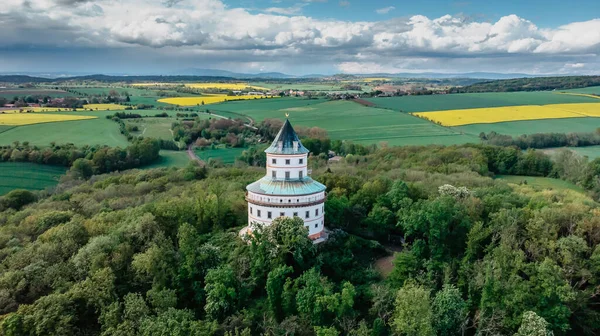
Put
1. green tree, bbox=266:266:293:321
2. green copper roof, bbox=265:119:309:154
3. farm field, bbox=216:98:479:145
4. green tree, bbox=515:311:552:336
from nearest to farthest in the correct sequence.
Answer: green tree, bbox=515:311:552:336
green tree, bbox=266:266:293:321
green copper roof, bbox=265:119:309:154
farm field, bbox=216:98:479:145

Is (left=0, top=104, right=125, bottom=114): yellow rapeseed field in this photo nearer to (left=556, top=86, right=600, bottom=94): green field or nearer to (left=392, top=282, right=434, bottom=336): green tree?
(left=392, top=282, right=434, bottom=336): green tree

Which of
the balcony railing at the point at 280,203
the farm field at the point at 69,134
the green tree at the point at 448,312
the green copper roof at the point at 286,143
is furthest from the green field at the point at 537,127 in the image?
the farm field at the point at 69,134

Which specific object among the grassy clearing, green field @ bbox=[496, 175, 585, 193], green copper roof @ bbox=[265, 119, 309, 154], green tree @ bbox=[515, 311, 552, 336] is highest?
green copper roof @ bbox=[265, 119, 309, 154]

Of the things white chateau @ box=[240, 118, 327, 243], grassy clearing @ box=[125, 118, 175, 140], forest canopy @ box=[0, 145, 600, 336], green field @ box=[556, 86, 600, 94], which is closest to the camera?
forest canopy @ box=[0, 145, 600, 336]

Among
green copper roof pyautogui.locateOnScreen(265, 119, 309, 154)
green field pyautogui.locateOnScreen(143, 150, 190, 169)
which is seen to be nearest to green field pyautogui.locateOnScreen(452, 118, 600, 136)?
green field pyautogui.locateOnScreen(143, 150, 190, 169)

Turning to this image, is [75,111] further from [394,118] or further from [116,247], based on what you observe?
[116,247]

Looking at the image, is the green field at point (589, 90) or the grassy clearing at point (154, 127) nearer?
the grassy clearing at point (154, 127)

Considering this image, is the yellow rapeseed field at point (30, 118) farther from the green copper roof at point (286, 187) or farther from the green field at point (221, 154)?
the green copper roof at point (286, 187)
